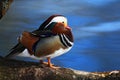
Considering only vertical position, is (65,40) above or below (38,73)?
above

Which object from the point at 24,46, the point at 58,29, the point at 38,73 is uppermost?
the point at 58,29

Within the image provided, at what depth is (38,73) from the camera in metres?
1.93

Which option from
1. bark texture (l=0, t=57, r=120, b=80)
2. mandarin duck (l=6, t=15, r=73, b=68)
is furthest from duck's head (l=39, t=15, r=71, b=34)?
bark texture (l=0, t=57, r=120, b=80)

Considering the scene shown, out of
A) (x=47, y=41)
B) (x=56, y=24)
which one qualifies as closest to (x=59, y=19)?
(x=56, y=24)

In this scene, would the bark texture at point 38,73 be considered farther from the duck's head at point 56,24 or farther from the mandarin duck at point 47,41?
the duck's head at point 56,24

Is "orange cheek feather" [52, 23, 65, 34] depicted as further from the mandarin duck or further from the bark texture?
the bark texture

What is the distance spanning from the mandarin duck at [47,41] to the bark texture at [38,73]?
59 millimetres

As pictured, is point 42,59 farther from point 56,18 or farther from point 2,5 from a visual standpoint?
point 2,5

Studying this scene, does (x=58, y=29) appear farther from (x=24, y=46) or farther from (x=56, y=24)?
(x=24, y=46)

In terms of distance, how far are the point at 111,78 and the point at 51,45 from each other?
0.41 m

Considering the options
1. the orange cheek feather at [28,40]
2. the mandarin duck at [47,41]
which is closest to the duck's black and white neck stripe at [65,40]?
the mandarin duck at [47,41]

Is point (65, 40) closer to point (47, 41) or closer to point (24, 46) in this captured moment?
point (47, 41)

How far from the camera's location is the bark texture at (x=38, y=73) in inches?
75.4

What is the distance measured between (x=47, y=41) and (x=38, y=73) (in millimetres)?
189
